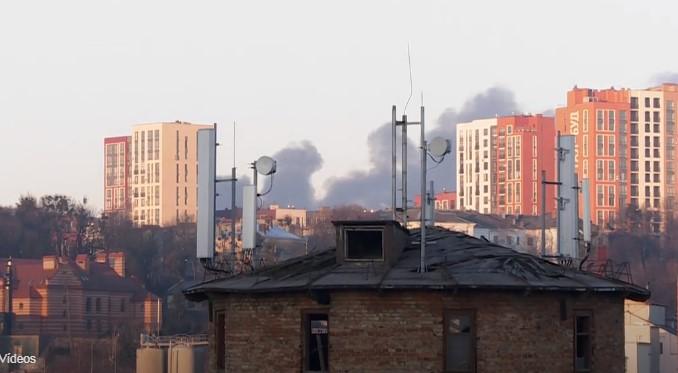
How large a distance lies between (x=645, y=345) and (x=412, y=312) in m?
82.4

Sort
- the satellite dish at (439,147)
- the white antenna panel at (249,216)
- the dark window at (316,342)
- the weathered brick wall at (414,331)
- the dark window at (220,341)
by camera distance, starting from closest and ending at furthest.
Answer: the weathered brick wall at (414,331) → the dark window at (316,342) → the dark window at (220,341) → the satellite dish at (439,147) → the white antenna panel at (249,216)

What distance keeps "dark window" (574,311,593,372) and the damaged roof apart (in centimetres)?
75

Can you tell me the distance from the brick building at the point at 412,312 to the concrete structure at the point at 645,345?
74238 mm

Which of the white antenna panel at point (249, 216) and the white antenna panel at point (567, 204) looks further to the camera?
the white antenna panel at point (567, 204)

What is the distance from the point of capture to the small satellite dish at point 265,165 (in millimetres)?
46562

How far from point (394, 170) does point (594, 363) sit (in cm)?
630

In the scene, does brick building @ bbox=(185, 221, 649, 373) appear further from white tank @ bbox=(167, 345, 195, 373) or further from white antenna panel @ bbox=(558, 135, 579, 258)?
white tank @ bbox=(167, 345, 195, 373)

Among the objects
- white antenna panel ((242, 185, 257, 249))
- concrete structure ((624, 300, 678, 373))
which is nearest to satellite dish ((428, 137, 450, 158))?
white antenna panel ((242, 185, 257, 249))

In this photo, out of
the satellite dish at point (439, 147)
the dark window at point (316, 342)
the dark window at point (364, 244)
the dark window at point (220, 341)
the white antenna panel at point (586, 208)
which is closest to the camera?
the dark window at point (316, 342)

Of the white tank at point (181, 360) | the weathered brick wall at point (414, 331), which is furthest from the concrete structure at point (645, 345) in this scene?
the weathered brick wall at point (414, 331)

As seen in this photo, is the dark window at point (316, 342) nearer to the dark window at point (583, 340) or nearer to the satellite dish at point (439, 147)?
the satellite dish at point (439, 147)

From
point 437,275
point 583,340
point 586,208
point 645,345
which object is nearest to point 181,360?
point 645,345

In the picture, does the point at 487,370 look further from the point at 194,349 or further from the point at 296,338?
the point at 194,349

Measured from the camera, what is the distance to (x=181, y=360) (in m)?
135
